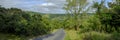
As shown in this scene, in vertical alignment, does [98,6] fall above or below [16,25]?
above

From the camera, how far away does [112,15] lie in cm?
2970

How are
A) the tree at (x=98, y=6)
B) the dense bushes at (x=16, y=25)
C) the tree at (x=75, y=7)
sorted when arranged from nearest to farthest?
the dense bushes at (x=16, y=25)
the tree at (x=98, y=6)
the tree at (x=75, y=7)

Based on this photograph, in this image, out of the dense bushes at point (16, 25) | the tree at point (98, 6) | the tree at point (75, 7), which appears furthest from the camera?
Answer: the tree at point (75, 7)

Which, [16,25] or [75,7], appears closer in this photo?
[16,25]

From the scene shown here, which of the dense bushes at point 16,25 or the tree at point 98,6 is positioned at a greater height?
the tree at point 98,6

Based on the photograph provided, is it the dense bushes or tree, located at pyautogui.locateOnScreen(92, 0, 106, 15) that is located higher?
tree, located at pyautogui.locateOnScreen(92, 0, 106, 15)

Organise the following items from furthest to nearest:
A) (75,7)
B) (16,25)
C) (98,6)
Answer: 1. (75,7)
2. (98,6)
3. (16,25)

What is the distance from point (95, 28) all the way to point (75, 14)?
2044 cm

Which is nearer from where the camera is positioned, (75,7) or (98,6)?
(98,6)

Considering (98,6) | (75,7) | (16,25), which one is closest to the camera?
(16,25)

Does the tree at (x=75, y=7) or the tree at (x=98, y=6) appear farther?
the tree at (x=75, y=7)

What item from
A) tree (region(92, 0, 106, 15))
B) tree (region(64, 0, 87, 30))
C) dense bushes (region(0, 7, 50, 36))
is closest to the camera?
dense bushes (region(0, 7, 50, 36))

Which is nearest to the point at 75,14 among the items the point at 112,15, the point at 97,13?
the point at 97,13

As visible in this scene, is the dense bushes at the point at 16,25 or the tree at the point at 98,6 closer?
the dense bushes at the point at 16,25
